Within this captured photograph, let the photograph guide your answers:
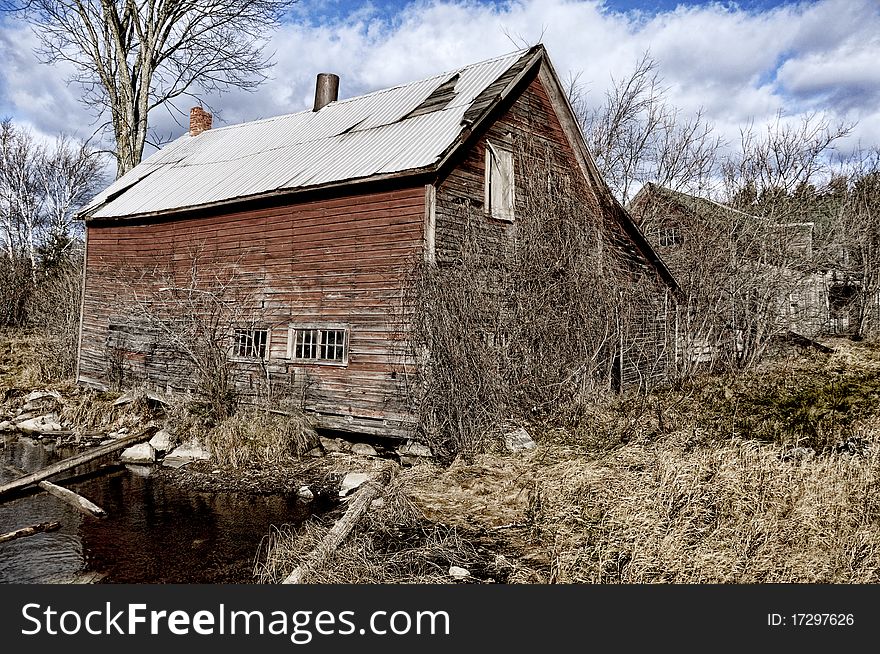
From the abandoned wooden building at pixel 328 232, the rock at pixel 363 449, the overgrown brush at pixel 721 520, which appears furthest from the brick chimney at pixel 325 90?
the overgrown brush at pixel 721 520

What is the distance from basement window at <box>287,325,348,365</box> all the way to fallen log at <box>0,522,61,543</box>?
5.44 meters

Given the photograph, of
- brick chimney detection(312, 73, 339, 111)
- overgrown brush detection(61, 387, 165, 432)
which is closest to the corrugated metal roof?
brick chimney detection(312, 73, 339, 111)

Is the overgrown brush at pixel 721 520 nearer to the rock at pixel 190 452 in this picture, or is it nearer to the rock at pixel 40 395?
the rock at pixel 190 452

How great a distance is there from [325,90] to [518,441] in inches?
516

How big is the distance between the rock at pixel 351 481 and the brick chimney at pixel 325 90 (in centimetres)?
1215

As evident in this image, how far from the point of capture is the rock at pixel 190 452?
1237cm

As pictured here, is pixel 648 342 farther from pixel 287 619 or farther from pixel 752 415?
pixel 287 619

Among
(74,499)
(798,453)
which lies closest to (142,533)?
(74,499)

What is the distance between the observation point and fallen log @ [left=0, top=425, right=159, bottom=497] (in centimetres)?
998

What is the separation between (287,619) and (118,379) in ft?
45.4

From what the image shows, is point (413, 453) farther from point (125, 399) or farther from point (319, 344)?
point (125, 399)

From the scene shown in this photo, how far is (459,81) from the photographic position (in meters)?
15.5

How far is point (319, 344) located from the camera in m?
13.0

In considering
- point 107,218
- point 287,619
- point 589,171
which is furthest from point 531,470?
point 107,218
